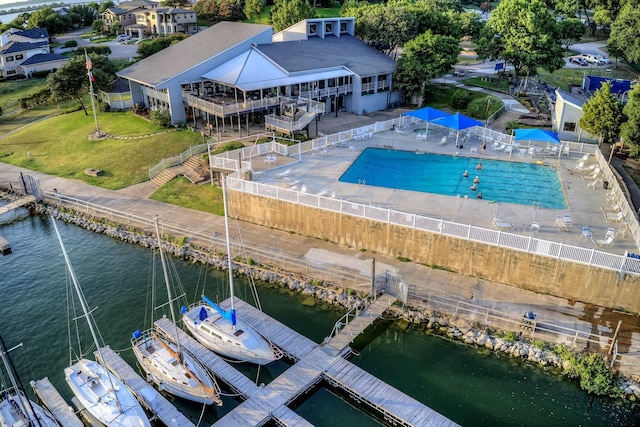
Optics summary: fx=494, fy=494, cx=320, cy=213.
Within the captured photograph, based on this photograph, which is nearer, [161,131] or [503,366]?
[503,366]

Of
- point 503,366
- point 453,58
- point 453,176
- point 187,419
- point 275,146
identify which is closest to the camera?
point 187,419

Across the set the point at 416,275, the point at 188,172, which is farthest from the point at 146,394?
the point at 188,172

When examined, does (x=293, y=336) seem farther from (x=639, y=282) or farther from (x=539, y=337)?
(x=639, y=282)

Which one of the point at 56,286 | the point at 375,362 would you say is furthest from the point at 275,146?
the point at 375,362

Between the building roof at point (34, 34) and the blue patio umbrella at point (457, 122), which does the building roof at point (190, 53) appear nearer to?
the blue patio umbrella at point (457, 122)

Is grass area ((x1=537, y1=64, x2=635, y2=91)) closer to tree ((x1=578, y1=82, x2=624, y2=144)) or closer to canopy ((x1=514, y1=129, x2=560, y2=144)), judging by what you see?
tree ((x1=578, y1=82, x2=624, y2=144))

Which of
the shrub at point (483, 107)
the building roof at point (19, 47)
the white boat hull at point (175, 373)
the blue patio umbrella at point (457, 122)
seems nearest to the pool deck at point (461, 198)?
the blue patio umbrella at point (457, 122)

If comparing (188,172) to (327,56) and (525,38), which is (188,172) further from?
(525,38)
